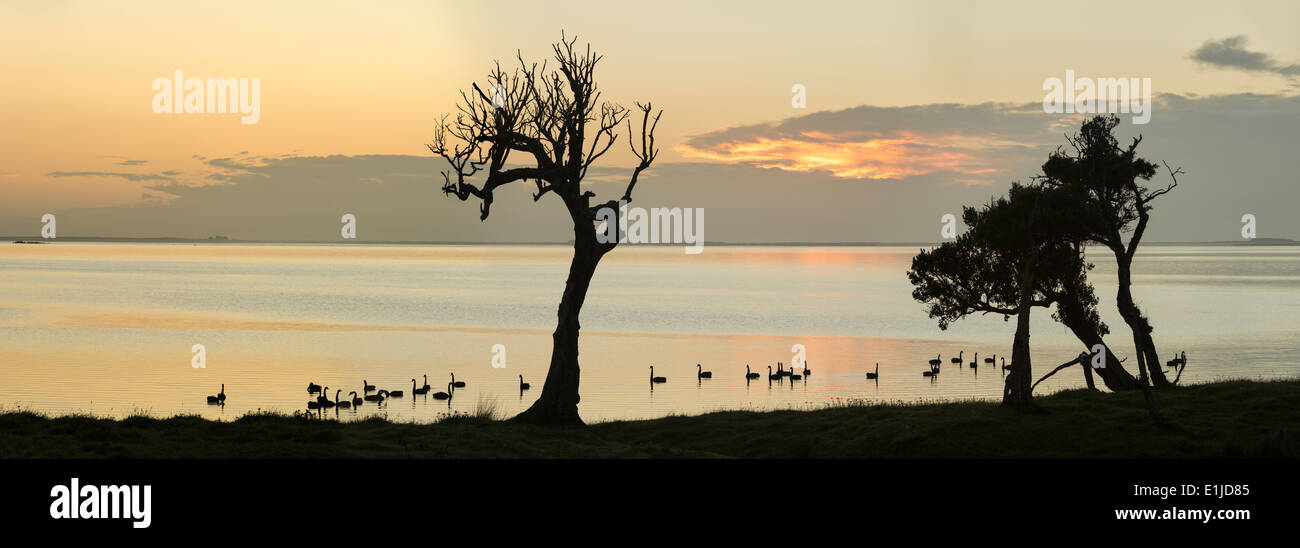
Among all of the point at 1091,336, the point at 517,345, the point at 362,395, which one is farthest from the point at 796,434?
the point at 517,345

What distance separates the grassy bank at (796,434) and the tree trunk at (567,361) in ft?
5.25

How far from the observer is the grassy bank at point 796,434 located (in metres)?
19.6

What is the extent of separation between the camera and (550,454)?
69.9ft
